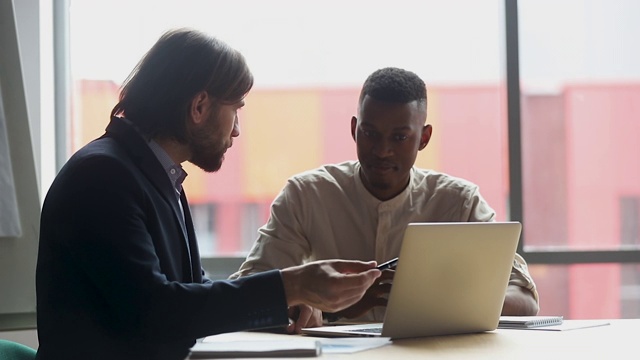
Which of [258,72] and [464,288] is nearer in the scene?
[464,288]

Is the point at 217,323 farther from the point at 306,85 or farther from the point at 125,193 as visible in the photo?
the point at 306,85

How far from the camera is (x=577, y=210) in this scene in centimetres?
356

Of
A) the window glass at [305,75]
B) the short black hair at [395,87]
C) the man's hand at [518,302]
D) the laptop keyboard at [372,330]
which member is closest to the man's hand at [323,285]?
the laptop keyboard at [372,330]

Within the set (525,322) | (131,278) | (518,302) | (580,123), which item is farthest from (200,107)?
(580,123)

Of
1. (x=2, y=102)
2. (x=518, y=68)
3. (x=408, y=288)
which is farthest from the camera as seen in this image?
(x=518, y=68)

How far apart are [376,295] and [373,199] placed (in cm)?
→ 57

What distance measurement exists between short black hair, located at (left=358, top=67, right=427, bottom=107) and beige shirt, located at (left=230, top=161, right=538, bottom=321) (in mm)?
265

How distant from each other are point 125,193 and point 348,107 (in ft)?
6.33

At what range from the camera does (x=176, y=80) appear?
6.51ft

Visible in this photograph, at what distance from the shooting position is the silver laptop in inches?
69.6

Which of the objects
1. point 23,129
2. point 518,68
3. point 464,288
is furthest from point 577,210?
point 23,129

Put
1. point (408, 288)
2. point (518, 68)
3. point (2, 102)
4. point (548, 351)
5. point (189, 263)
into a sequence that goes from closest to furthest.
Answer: point (548, 351) < point (408, 288) < point (189, 263) < point (2, 102) < point (518, 68)

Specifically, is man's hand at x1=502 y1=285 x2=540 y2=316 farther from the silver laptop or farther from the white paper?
the white paper

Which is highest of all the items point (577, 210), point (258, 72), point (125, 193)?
point (258, 72)
